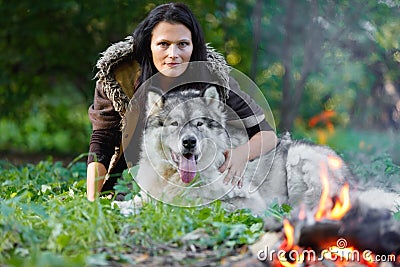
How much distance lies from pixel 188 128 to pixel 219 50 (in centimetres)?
396

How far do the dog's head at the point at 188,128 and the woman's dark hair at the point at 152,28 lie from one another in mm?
311

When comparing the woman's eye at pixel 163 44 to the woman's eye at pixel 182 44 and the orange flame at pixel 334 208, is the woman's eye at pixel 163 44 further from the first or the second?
the orange flame at pixel 334 208

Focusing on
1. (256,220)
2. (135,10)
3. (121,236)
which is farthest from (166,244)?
(135,10)

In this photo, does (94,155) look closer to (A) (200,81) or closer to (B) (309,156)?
(A) (200,81)

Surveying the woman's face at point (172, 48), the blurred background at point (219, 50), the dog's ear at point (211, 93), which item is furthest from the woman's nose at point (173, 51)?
the blurred background at point (219, 50)

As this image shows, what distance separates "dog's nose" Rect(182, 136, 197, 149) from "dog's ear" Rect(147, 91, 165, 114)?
0.29m

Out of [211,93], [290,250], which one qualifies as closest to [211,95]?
[211,93]

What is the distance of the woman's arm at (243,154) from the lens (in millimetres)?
3816

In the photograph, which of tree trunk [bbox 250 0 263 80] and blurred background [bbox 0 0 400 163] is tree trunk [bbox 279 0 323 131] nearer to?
blurred background [bbox 0 0 400 163]

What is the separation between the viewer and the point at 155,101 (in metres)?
3.66

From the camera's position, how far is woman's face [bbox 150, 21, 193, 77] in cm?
372

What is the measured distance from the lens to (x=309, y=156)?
4.27 m

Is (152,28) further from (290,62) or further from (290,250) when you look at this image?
(290,62)

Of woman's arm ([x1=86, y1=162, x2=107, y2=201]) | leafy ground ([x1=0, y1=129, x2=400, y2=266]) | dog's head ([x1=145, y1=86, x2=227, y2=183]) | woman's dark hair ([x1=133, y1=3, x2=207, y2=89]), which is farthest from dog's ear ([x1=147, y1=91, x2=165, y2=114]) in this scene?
leafy ground ([x1=0, y1=129, x2=400, y2=266])
